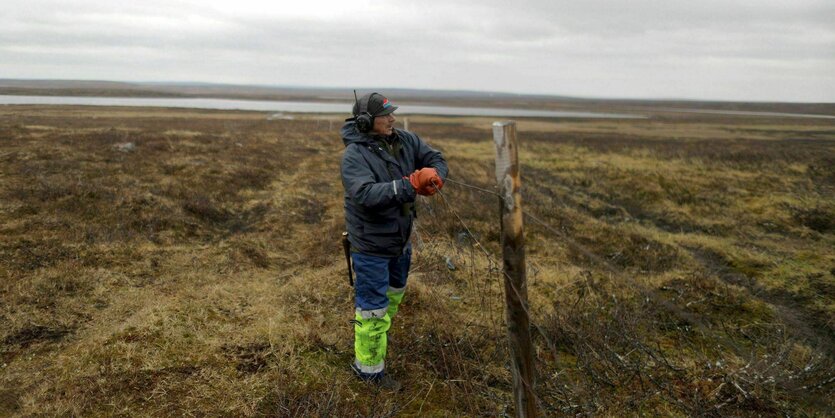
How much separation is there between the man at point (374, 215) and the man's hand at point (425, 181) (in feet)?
0.20

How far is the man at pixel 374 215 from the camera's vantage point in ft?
11.9

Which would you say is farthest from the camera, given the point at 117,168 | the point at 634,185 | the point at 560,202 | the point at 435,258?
the point at 634,185

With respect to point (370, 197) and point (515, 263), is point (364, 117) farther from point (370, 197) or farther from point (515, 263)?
point (515, 263)

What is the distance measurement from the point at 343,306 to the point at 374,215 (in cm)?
227

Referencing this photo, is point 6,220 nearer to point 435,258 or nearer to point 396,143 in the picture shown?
point 435,258

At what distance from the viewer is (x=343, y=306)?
5645mm

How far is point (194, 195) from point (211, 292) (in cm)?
608

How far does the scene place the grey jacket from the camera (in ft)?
11.6

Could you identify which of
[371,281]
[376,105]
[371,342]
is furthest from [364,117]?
[371,342]

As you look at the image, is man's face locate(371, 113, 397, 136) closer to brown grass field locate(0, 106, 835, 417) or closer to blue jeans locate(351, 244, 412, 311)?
brown grass field locate(0, 106, 835, 417)

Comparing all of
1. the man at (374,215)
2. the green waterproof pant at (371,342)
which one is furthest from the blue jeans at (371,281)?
the green waterproof pant at (371,342)

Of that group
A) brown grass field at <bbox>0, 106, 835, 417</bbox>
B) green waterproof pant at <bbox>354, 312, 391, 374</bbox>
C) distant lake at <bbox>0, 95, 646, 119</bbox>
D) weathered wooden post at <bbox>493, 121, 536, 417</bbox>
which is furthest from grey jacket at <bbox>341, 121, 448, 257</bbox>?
distant lake at <bbox>0, 95, 646, 119</bbox>

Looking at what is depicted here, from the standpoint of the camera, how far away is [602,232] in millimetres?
10219

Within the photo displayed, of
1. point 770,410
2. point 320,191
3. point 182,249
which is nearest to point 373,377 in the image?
point 770,410
